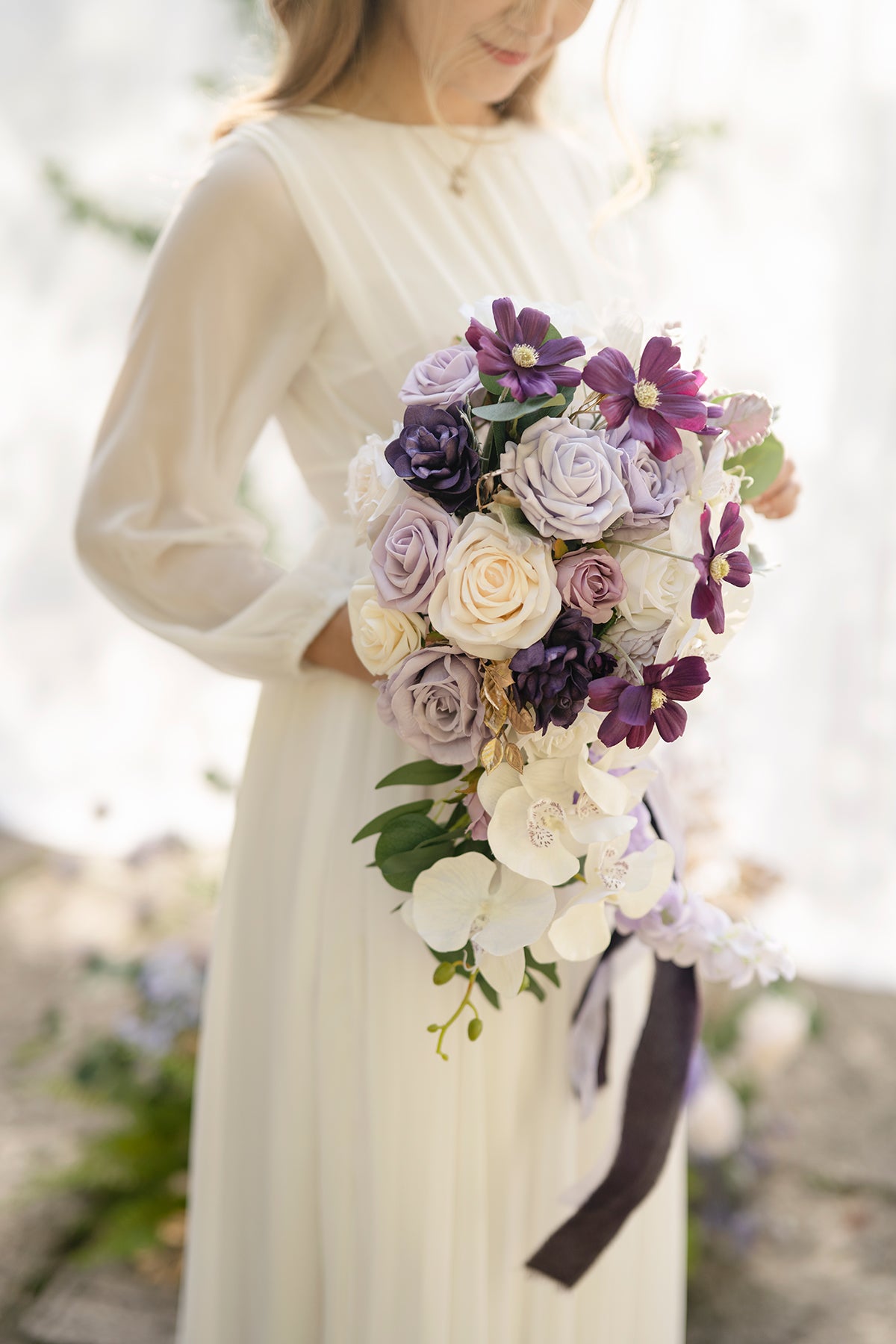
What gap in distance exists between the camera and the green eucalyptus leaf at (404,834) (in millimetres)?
805

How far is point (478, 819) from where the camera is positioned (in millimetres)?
758

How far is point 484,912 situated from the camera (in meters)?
0.75

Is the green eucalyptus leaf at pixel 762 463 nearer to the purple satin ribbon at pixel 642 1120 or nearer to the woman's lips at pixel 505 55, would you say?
the purple satin ribbon at pixel 642 1120

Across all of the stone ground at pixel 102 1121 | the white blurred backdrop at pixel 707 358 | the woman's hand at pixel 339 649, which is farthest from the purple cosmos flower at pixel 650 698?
the stone ground at pixel 102 1121

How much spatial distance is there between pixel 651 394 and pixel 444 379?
14 centimetres

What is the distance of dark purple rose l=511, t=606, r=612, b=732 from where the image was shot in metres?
0.66

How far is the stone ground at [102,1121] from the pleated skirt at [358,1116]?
2.48 ft

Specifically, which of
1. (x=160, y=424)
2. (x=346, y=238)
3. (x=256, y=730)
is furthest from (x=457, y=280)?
(x=256, y=730)

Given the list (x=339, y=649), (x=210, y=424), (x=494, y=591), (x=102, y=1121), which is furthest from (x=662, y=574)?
(x=102, y=1121)

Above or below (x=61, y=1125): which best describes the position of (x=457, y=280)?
above

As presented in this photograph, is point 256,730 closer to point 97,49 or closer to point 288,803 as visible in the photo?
point 288,803

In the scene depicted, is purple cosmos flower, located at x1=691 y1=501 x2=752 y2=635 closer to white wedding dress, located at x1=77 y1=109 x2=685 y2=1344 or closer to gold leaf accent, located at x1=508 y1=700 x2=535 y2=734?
gold leaf accent, located at x1=508 y1=700 x2=535 y2=734

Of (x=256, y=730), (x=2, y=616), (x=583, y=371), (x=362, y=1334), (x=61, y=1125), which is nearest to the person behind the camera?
(x=583, y=371)

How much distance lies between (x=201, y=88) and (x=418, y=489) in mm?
1357
